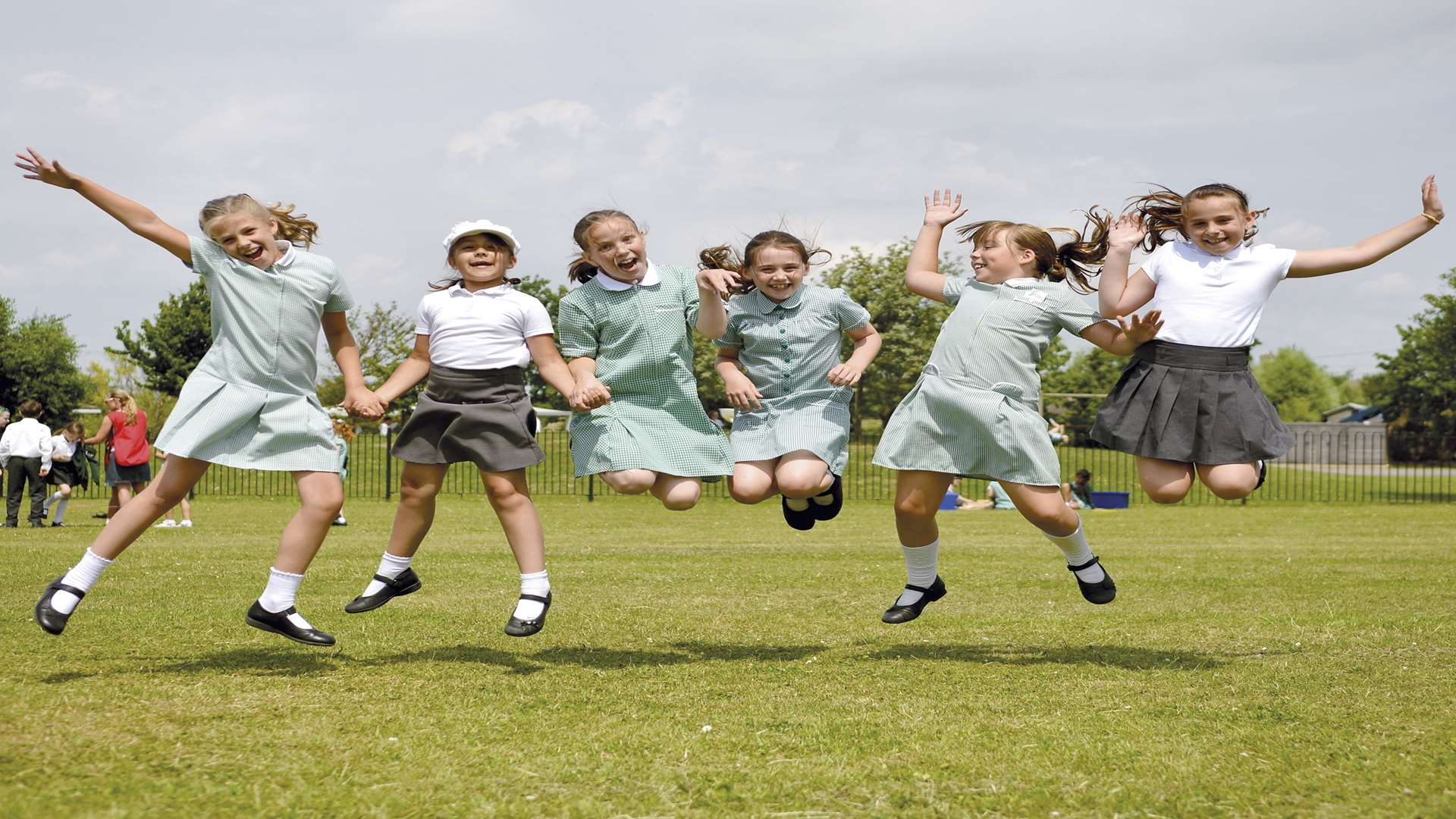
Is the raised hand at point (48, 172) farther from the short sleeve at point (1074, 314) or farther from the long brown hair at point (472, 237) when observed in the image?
the short sleeve at point (1074, 314)

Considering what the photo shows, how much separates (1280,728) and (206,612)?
612 cm

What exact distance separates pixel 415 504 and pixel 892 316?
35.9 meters

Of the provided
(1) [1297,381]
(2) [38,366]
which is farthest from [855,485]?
(1) [1297,381]

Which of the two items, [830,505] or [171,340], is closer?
[830,505]

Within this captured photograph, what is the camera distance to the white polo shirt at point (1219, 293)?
6059mm

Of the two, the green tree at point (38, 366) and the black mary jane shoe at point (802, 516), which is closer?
the black mary jane shoe at point (802, 516)

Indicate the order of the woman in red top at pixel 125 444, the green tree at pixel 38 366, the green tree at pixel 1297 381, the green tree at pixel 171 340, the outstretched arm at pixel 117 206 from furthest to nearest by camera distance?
the green tree at pixel 1297 381 < the green tree at pixel 38 366 < the green tree at pixel 171 340 < the woman in red top at pixel 125 444 < the outstretched arm at pixel 117 206

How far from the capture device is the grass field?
12.3 ft

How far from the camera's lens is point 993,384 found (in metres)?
6.22

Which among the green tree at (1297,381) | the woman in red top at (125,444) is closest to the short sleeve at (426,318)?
the woman in red top at (125,444)

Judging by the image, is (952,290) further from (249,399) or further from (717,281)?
(249,399)

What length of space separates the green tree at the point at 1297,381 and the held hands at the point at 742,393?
125 m

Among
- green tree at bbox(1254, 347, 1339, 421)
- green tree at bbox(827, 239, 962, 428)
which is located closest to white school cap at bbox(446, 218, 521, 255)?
green tree at bbox(827, 239, 962, 428)

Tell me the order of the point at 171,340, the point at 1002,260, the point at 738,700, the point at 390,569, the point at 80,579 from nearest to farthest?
the point at 738,700
the point at 80,579
the point at 390,569
the point at 1002,260
the point at 171,340
